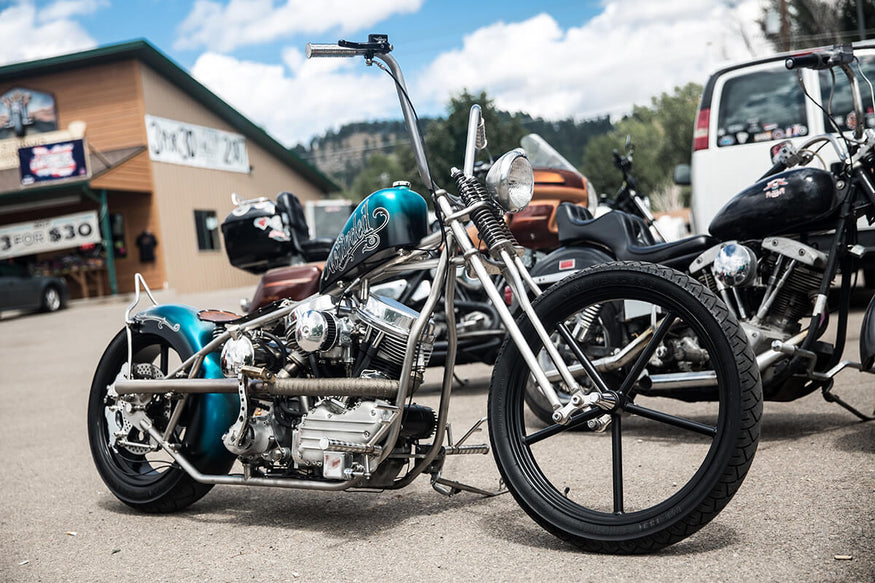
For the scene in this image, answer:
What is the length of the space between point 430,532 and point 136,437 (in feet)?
5.26

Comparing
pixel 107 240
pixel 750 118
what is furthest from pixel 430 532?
pixel 107 240

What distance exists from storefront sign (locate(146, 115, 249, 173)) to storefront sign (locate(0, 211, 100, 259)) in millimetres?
3163

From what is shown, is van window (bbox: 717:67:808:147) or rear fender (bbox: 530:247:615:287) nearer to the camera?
rear fender (bbox: 530:247:615:287)

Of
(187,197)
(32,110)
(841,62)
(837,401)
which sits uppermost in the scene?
(32,110)

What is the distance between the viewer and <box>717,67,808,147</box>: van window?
798 cm

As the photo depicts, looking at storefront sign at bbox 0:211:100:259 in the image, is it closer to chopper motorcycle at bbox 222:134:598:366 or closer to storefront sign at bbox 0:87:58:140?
storefront sign at bbox 0:87:58:140

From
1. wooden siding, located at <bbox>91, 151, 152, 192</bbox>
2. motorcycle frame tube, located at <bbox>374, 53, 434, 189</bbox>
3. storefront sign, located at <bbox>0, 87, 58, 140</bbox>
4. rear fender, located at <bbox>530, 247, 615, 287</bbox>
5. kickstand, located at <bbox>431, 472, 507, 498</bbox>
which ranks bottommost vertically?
kickstand, located at <bbox>431, 472, 507, 498</bbox>

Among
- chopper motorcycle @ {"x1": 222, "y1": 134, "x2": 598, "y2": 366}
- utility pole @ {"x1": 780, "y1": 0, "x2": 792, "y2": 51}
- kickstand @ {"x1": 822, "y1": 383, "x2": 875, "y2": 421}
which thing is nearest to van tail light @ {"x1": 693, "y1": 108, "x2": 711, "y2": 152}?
chopper motorcycle @ {"x1": 222, "y1": 134, "x2": 598, "y2": 366}

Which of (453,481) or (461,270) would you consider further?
(461,270)

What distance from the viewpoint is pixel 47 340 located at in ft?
48.0

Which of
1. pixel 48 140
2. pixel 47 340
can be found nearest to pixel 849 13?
pixel 48 140

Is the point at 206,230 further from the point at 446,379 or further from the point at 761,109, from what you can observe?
the point at 446,379

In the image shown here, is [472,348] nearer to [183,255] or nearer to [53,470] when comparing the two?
[53,470]

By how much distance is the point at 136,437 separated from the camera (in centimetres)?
403
